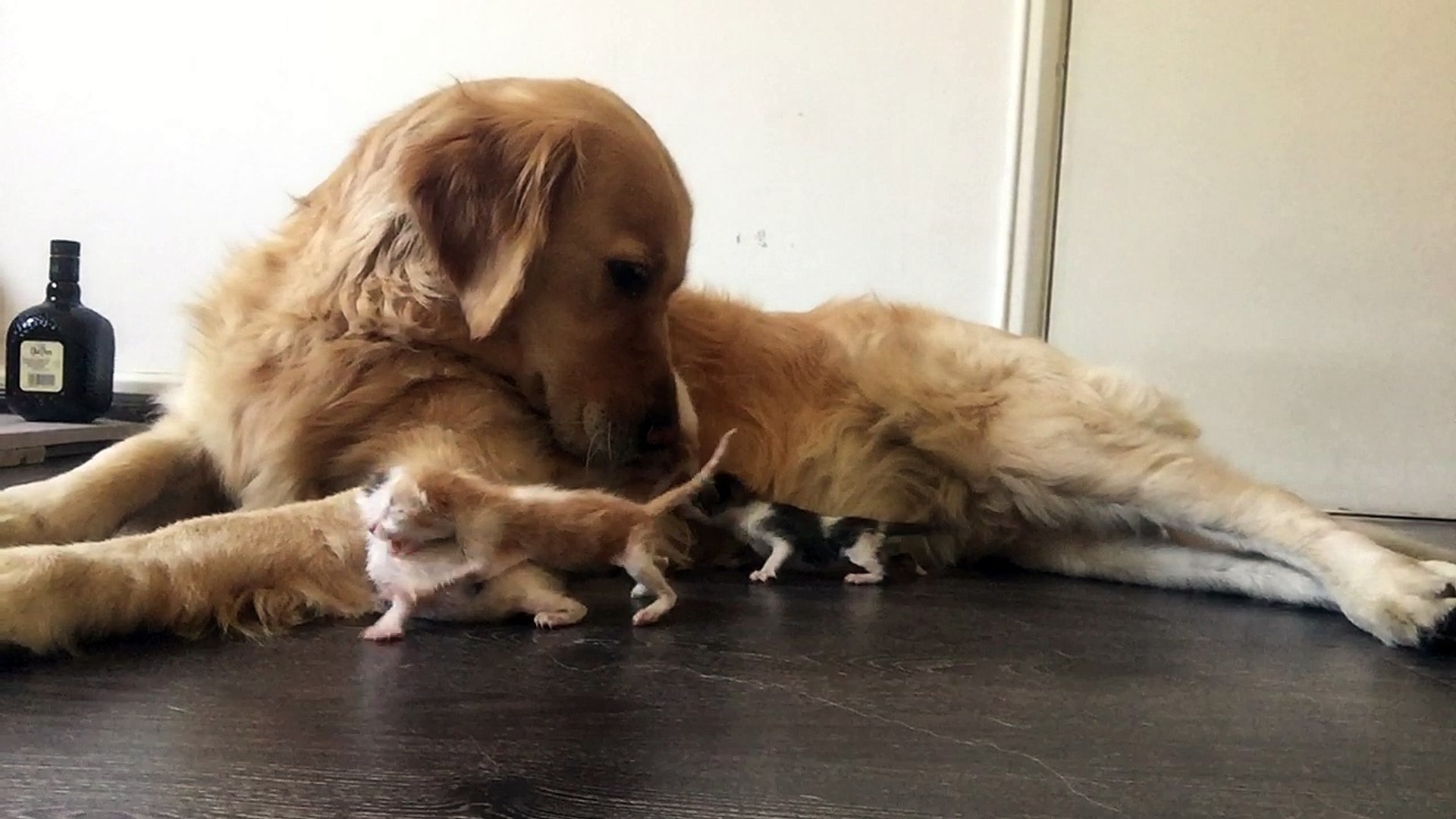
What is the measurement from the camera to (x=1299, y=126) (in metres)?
3.02

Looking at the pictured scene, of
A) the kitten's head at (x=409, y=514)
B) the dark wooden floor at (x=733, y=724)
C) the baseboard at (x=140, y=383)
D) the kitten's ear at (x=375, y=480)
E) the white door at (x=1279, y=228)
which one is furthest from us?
the baseboard at (x=140, y=383)

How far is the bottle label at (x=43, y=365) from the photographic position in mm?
3154

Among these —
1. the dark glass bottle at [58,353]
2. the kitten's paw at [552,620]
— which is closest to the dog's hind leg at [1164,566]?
the kitten's paw at [552,620]

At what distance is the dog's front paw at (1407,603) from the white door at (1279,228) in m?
1.63

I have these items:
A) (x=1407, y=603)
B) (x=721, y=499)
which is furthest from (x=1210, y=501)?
(x=721, y=499)

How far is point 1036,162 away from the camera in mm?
3066

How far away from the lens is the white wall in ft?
10.3

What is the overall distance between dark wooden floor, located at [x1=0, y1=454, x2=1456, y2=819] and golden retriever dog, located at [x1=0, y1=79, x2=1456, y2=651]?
129mm

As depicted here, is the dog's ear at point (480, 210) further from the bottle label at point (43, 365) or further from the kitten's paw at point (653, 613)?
the bottle label at point (43, 365)

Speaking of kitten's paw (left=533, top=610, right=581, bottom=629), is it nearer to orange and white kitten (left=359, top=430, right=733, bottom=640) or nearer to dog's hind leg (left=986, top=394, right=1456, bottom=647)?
orange and white kitten (left=359, top=430, right=733, bottom=640)

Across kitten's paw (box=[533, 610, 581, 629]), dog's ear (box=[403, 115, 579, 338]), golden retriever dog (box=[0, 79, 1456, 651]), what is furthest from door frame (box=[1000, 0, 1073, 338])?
kitten's paw (box=[533, 610, 581, 629])

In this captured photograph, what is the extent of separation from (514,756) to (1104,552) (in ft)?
4.51

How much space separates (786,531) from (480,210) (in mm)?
721

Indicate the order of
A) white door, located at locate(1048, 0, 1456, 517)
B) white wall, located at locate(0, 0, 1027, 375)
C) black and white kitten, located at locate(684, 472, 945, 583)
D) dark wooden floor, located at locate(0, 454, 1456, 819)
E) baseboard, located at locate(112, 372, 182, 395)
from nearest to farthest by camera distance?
dark wooden floor, located at locate(0, 454, 1456, 819)
black and white kitten, located at locate(684, 472, 945, 583)
white door, located at locate(1048, 0, 1456, 517)
white wall, located at locate(0, 0, 1027, 375)
baseboard, located at locate(112, 372, 182, 395)
